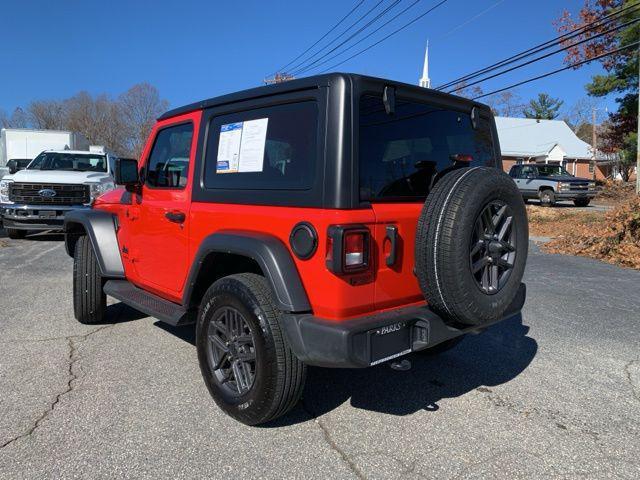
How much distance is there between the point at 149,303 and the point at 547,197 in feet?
73.4

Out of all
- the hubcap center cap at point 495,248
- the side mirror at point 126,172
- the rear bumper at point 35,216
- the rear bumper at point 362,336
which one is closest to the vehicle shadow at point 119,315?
the side mirror at point 126,172

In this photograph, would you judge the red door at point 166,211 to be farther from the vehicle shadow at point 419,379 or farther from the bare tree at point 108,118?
the bare tree at point 108,118

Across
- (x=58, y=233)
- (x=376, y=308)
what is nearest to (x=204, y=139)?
(x=376, y=308)

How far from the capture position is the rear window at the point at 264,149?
2.90m

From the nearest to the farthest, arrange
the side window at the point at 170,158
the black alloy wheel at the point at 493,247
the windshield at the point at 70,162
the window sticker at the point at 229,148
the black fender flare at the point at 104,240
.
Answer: the black alloy wheel at the point at 493,247
the window sticker at the point at 229,148
the side window at the point at 170,158
the black fender flare at the point at 104,240
the windshield at the point at 70,162

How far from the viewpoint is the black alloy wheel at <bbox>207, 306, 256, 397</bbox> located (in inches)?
121

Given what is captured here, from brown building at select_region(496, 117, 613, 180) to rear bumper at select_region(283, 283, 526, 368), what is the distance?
145 feet

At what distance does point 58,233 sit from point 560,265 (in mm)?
11528

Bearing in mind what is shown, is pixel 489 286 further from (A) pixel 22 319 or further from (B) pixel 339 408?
(A) pixel 22 319

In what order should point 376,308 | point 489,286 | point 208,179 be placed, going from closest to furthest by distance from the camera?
point 376,308 < point 489,286 < point 208,179

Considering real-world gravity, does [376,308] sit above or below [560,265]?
above

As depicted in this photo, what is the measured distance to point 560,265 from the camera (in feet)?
29.4

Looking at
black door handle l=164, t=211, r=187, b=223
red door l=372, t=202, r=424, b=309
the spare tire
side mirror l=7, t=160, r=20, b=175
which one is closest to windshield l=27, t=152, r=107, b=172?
side mirror l=7, t=160, r=20, b=175

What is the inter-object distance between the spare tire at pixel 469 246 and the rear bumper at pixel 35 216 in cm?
970
